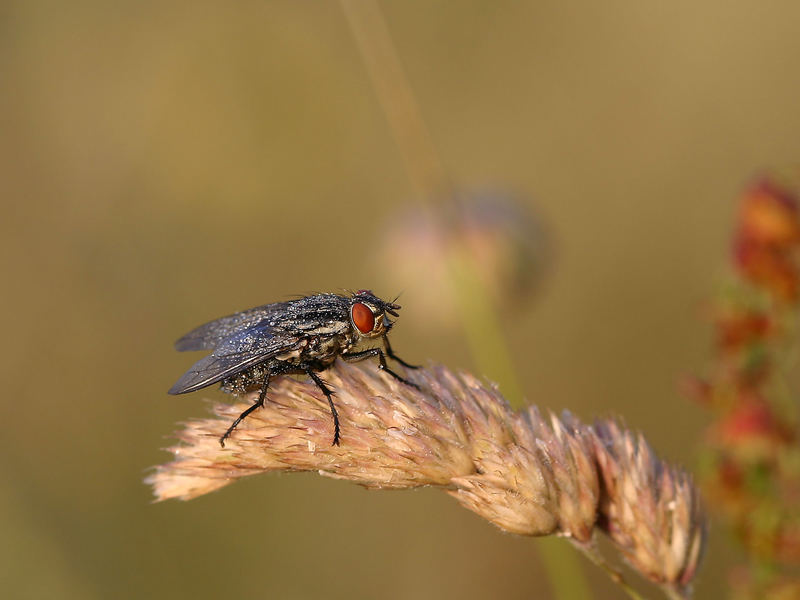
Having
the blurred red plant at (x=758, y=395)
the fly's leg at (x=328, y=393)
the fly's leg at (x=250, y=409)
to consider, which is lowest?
the blurred red plant at (x=758, y=395)

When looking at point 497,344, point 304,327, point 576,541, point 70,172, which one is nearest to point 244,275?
point 70,172

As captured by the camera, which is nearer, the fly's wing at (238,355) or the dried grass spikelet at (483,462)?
the dried grass spikelet at (483,462)

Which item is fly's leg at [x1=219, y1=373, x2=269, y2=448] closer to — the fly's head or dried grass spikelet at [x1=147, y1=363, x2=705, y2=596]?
dried grass spikelet at [x1=147, y1=363, x2=705, y2=596]

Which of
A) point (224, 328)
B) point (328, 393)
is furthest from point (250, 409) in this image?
point (224, 328)

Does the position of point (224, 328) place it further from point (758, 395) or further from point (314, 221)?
point (314, 221)

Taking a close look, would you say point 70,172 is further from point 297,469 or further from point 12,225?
point 297,469

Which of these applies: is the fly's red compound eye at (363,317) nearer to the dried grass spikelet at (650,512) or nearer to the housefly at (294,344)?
the housefly at (294,344)

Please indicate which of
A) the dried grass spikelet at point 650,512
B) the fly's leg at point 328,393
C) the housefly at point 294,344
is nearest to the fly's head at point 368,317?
the housefly at point 294,344
